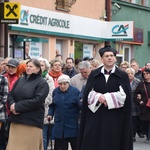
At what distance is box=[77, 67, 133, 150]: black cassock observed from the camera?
9031 mm

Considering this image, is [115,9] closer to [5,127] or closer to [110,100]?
[5,127]

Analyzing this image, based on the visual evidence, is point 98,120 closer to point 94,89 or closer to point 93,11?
point 94,89

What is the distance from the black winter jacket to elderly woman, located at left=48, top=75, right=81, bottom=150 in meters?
0.99

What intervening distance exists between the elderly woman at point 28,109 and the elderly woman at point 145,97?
5627 mm

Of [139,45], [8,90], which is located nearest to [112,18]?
[139,45]

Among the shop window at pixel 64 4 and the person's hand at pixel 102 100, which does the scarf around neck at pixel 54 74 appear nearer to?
the person's hand at pixel 102 100

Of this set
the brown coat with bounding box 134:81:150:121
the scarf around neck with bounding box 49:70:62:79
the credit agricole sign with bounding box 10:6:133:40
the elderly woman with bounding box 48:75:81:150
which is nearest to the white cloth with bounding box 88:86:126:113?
the elderly woman with bounding box 48:75:81:150

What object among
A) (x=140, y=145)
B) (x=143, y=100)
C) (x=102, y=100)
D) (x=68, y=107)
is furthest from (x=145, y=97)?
(x=102, y=100)

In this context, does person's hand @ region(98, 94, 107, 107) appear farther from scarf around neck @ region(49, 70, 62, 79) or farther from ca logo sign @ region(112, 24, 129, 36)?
ca logo sign @ region(112, 24, 129, 36)

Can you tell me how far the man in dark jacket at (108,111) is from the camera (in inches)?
354

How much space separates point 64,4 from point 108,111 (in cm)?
1642

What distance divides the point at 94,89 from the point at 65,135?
2.33 meters

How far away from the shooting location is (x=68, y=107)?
→ 37.2ft

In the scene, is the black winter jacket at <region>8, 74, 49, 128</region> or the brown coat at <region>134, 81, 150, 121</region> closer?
the black winter jacket at <region>8, 74, 49, 128</region>
